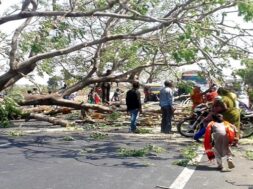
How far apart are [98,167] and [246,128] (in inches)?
299

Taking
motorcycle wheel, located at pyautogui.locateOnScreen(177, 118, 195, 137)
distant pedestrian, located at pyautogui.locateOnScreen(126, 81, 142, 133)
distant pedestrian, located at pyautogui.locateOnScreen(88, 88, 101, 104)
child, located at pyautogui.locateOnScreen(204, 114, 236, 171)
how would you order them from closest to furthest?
child, located at pyautogui.locateOnScreen(204, 114, 236, 171)
motorcycle wheel, located at pyautogui.locateOnScreen(177, 118, 195, 137)
distant pedestrian, located at pyautogui.locateOnScreen(126, 81, 142, 133)
distant pedestrian, located at pyautogui.locateOnScreen(88, 88, 101, 104)

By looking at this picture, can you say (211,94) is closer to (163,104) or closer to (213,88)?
(213,88)

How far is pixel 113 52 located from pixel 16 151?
10.9 m

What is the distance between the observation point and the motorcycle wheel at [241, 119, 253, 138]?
13.6 metres

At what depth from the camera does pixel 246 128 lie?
576 inches

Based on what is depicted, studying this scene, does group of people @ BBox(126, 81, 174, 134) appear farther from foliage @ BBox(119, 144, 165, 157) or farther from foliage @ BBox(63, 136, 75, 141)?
foliage @ BBox(119, 144, 165, 157)

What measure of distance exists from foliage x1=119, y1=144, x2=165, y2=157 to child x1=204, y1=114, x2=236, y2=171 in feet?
5.75

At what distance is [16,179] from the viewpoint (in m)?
7.32

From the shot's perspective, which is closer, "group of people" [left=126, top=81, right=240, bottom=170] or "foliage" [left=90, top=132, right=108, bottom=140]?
"group of people" [left=126, top=81, right=240, bottom=170]

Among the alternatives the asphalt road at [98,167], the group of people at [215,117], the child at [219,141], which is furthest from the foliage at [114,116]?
the child at [219,141]

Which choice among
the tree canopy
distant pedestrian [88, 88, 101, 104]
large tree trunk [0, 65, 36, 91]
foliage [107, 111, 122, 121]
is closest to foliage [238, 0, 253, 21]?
the tree canopy

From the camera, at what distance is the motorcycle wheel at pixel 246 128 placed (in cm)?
1356

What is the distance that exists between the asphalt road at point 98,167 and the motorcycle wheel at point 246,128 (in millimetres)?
2322

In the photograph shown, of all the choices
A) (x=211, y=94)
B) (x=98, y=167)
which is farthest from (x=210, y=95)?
(x=98, y=167)
